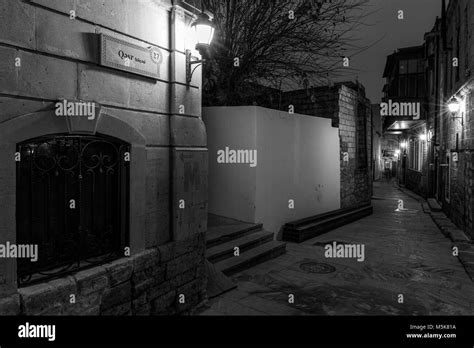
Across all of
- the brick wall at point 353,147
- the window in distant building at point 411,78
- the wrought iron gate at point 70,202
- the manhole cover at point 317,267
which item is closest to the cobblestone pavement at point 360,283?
the manhole cover at point 317,267

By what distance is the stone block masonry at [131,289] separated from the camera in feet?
10.1

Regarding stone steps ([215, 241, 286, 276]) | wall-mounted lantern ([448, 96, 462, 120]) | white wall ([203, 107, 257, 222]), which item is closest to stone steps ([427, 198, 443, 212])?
wall-mounted lantern ([448, 96, 462, 120])

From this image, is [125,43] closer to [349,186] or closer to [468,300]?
[468,300]

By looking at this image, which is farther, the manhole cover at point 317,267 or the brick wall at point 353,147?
the brick wall at point 353,147

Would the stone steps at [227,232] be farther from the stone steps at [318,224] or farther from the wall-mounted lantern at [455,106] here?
the wall-mounted lantern at [455,106]

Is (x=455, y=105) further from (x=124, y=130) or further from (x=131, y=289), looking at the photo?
(x=131, y=289)

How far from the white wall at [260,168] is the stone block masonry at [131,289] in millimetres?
3225

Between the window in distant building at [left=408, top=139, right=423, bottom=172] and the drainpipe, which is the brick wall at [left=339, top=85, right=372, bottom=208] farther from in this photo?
the drainpipe

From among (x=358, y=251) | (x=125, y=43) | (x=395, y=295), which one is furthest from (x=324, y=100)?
(x=125, y=43)

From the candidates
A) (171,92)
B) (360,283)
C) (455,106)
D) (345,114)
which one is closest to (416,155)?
(345,114)

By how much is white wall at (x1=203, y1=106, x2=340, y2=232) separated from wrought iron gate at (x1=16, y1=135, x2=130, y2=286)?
4.35 metres

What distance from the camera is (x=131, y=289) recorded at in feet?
13.0

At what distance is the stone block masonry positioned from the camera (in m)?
3.08
